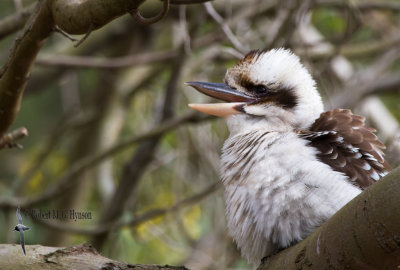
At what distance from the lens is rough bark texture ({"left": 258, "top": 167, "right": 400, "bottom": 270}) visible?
157 centimetres

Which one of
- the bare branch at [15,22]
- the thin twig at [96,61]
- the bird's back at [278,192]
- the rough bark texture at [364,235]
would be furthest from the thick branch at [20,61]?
the thin twig at [96,61]

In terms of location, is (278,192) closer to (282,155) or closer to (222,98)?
(282,155)

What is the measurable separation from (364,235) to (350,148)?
846 millimetres

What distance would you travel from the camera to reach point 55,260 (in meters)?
1.99

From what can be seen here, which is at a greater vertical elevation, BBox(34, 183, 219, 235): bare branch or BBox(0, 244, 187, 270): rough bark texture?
BBox(0, 244, 187, 270): rough bark texture

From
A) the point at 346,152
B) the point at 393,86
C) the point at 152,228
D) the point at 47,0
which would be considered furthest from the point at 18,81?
the point at 393,86

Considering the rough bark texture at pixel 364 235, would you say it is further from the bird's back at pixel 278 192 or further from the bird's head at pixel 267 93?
the bird's head at pixel 267 93

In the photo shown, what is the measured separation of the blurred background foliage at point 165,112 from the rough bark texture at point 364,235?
2.43m

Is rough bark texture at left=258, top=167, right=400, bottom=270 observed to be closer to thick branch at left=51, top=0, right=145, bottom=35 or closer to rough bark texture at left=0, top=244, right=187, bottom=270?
rough bark texture at left=0, top=244, right=187, bottom=270

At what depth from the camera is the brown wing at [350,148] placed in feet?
7.75

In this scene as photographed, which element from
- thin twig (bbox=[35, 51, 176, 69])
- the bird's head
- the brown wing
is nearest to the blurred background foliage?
thin twig (bbox=[35, 51, 176, 69])

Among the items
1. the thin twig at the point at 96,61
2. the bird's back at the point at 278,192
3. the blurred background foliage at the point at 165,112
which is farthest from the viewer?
the blurred background foliage at the point at 165,112

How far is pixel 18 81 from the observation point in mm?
2363

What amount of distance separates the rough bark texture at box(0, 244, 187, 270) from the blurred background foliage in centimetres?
210
